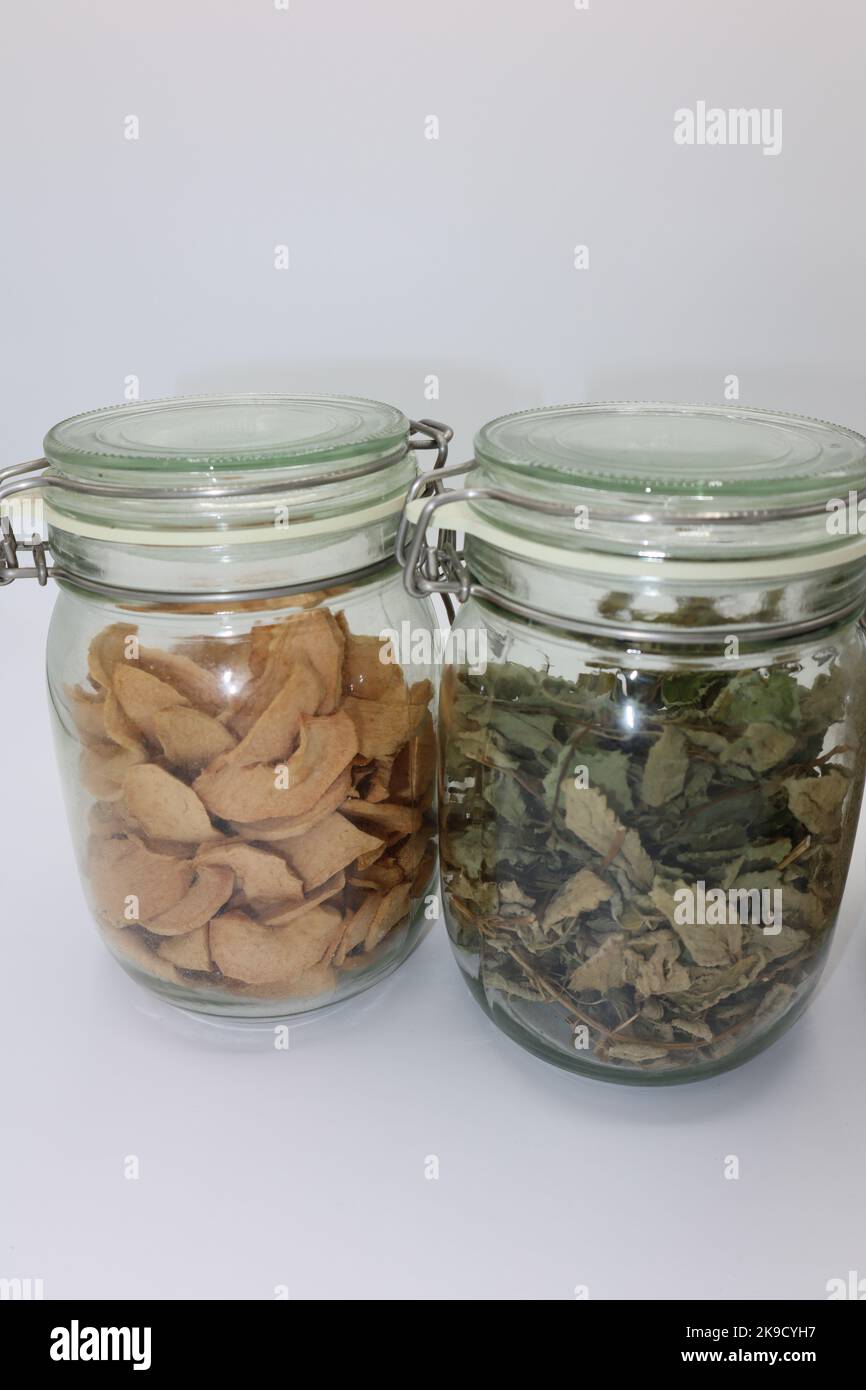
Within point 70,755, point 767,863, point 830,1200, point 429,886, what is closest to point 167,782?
point 70,755

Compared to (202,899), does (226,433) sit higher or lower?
higher

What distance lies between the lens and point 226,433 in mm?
694

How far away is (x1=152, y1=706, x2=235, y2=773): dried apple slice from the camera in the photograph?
2.08ft

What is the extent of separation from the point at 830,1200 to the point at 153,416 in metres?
0.63

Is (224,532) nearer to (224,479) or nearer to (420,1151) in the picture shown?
(224,479)

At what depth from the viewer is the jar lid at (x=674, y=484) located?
1.77 feet

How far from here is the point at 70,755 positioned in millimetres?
719

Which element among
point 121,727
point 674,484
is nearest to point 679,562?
point 674,484

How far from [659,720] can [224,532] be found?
0.25m

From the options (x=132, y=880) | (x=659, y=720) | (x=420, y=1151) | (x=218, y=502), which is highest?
(x=218, y=502)

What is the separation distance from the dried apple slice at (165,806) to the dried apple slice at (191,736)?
1 centimetres

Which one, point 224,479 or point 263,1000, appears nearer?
point 224,479

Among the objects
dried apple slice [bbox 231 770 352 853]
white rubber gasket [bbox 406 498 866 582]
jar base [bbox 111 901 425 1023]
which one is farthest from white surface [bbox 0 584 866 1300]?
white rubber gasket [bbox 406 498 866 582]

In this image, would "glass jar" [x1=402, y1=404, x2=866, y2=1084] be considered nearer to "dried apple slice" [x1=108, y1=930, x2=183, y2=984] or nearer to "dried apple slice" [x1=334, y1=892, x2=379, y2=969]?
"dried apple slice" [x1=334, y1=892, x2=379, y2=969]
